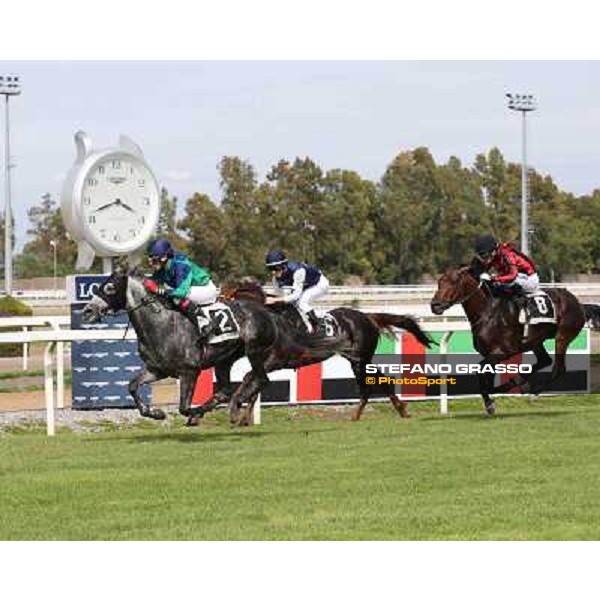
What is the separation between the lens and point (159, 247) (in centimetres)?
1127

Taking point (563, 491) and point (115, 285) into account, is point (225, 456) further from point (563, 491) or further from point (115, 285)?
point (563, 491)

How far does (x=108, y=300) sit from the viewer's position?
11.3 meters

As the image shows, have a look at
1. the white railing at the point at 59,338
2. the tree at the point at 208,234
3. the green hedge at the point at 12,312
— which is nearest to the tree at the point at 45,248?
the tree at the point at 208,234

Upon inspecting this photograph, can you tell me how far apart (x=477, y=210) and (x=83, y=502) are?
53.3 meters

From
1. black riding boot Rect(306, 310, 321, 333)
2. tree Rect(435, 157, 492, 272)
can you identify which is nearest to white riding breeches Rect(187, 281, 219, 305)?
black riding boot Rect(306, 310, 321, 333)

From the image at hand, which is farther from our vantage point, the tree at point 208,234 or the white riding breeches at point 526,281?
the tree at point 208,234

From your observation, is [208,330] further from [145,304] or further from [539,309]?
[539,309]

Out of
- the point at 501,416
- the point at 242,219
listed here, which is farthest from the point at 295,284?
the point at 242,219

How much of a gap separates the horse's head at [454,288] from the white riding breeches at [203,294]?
284 centimetres

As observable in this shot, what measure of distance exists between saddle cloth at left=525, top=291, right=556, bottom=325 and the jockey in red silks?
159mm

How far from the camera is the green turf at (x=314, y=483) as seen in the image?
22.0 ft

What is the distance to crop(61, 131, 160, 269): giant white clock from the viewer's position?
15258 millimetres

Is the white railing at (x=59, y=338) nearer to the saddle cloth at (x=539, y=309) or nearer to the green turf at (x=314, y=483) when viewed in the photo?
the green turf at (x=314, y=483)

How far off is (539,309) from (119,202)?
4884mm
